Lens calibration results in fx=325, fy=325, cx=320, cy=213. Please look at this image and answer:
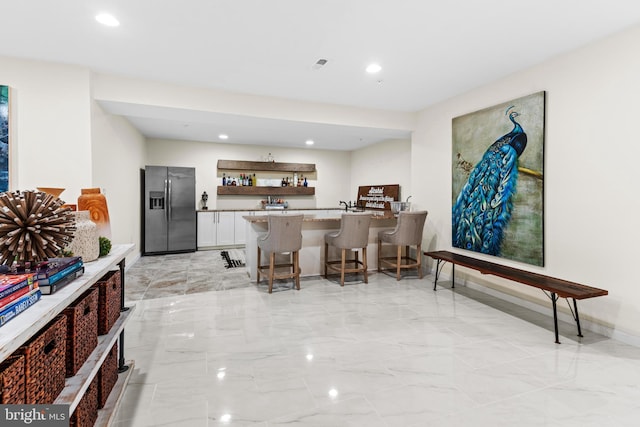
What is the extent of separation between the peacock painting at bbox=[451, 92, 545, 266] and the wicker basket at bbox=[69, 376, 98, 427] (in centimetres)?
404

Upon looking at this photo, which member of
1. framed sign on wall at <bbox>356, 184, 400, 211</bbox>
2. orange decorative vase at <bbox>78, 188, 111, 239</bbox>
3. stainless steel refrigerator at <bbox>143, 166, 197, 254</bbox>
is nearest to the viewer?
orange decorative vase at <bbox>78, 188, 111, 239</bbox>

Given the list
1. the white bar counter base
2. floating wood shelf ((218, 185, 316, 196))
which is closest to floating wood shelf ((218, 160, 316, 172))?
floating wood shelf ((218, 185, 316, 196))

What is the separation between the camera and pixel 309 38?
2.98 metres

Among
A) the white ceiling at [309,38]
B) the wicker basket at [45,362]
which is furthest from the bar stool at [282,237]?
the wicker basket at [45,362]

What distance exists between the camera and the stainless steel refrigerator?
261 inches

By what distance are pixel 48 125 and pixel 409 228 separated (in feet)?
15.1

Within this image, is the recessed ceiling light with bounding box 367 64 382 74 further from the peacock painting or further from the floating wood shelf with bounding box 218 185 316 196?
the floating wood shelf with bounding box 218 185 316 196

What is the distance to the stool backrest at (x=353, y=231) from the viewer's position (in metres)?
4.58

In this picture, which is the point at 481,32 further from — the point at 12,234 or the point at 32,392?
the point at 32,392

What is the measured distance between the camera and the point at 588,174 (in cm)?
310

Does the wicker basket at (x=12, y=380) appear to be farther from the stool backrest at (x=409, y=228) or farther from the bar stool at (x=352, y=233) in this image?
the stool backrest at (x=409, y=228)

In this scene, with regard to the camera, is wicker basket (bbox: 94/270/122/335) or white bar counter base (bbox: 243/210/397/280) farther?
white bar counter base (bbox: 243/210/397/280)

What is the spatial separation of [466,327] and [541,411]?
49.6 inches

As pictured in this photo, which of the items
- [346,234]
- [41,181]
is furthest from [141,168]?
[346,234]
